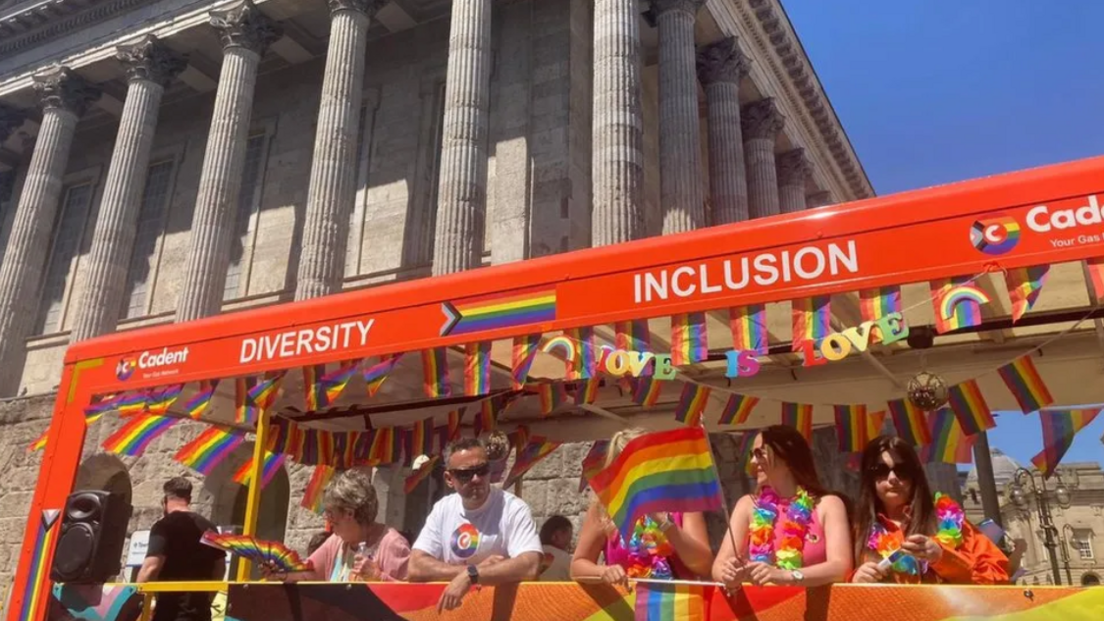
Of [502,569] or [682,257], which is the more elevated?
[682,257]

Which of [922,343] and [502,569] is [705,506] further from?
[922,343]

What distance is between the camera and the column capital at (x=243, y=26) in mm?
21984

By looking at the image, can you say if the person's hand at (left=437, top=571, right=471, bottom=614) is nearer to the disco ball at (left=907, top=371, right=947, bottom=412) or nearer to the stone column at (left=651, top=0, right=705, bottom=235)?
the disco ball at (left=907, top=371, right=947, bottom=412)

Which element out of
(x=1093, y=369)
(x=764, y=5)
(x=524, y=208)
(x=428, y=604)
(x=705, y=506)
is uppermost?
(x=764, y=5)

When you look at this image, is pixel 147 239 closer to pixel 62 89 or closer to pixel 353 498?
pixel 62 89

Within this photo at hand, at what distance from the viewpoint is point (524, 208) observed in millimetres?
18781

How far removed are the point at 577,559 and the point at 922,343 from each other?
2.64 meters

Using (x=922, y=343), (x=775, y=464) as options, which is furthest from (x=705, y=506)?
(x=922, y=343)

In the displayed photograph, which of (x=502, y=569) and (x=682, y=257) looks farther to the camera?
(x=682, y=257)

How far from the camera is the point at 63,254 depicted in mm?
27656

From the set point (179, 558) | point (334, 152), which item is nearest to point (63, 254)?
point (334, 152)

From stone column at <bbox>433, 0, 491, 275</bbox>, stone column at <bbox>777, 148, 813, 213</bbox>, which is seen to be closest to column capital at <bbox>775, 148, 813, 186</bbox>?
stone column at <bbox>777, 148, 813, 213</bbox>

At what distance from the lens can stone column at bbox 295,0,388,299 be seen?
1803cm

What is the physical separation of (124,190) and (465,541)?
2179 cm
